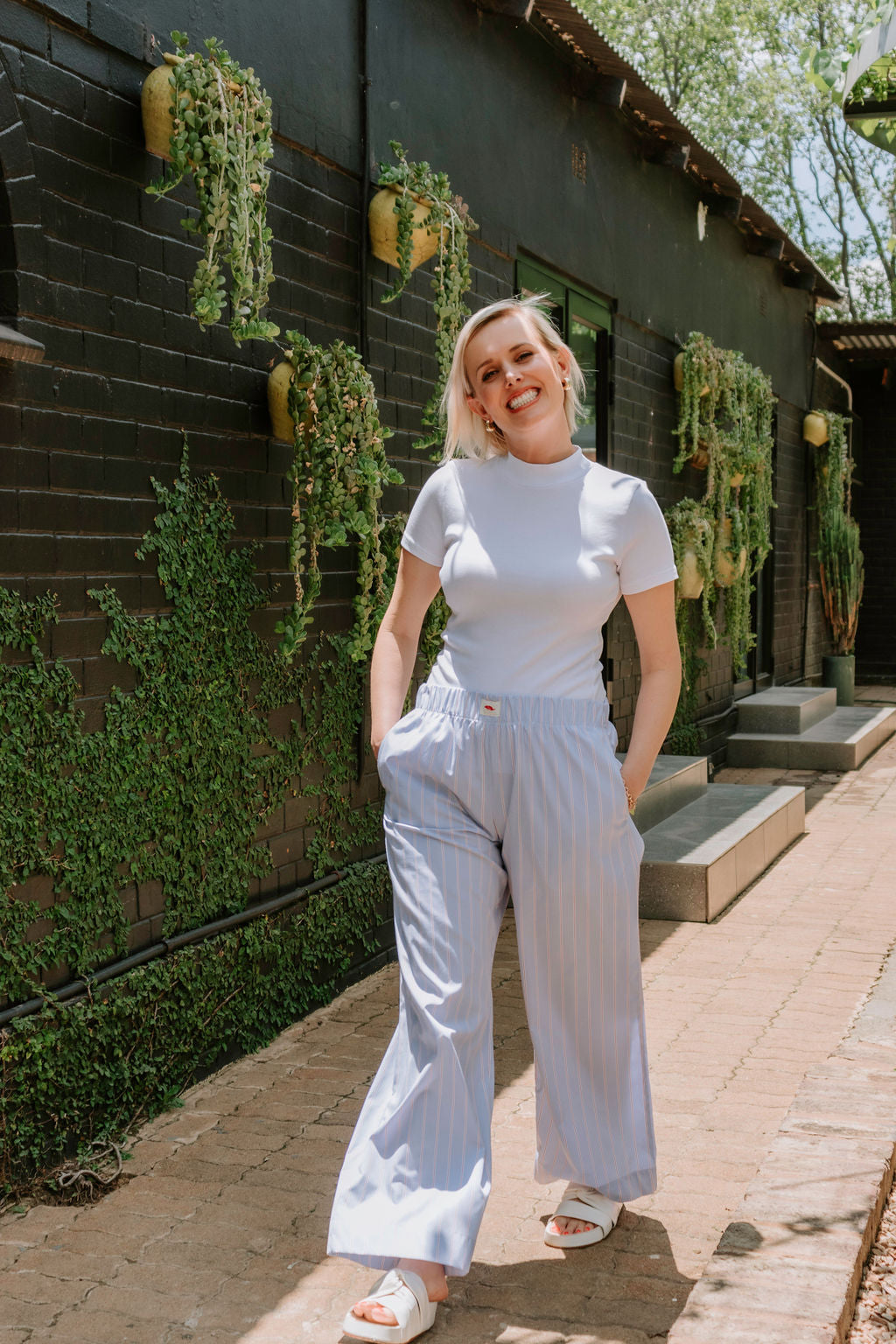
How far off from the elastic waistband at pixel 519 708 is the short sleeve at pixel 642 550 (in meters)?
0.25

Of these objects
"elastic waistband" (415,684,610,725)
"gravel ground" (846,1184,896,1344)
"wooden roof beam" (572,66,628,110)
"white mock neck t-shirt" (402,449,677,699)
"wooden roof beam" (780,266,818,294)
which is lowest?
"gravel ground" (846,1184,896,1344)

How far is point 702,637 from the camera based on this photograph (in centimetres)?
948

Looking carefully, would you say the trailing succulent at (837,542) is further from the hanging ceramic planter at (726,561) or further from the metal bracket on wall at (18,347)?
the metal bracket on wall at (18,347)

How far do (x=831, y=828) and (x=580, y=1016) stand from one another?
5556mm

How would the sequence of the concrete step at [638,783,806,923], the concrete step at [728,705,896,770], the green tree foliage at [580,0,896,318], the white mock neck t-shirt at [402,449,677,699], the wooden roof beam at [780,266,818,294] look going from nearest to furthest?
the white mock neck t-shirt at [402,449,677,699]
the concrete step at [638,783,806,923]
the concrete step at [728,705,896,770]
the wooden roof beam at [780,266,818,294]
the green tree foliage at [580,0,896,318]

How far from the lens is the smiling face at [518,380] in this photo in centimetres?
261

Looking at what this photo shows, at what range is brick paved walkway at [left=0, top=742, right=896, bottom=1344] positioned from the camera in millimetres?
2604

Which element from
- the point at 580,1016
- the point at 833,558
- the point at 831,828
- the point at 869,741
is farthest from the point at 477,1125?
the point at 833,558

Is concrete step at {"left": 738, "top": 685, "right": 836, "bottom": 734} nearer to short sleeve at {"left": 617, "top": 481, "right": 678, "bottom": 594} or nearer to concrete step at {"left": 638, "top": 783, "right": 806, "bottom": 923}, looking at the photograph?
concrete step at {"left": 638, "top": 783, "right": 806, "bottom": 923}

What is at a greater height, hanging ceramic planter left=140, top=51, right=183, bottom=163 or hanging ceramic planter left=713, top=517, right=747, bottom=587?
hanging ceramic planter left=140, top=51, right=183, bottom=163

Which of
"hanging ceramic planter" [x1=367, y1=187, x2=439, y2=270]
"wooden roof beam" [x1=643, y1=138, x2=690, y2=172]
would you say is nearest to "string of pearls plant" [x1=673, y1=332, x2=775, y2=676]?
"wooden roof beam" [x1=643, y1=138, x2=690, y2=172]

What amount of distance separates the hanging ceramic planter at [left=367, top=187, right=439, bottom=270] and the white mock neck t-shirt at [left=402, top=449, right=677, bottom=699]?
94.7 inches

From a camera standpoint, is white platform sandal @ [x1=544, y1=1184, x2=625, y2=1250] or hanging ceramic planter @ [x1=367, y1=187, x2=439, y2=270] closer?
white platform sandal @ [x1=544, y1=1184, x2=625, y2=1250]

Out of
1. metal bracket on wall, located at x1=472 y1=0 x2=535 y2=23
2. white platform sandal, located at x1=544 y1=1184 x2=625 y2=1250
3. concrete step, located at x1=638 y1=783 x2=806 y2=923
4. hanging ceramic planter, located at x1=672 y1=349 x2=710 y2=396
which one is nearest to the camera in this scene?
white platform sandal, located at x1=544 y1=1184 x2=625 y2=1250
